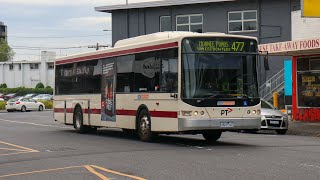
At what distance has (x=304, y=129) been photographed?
23.9m

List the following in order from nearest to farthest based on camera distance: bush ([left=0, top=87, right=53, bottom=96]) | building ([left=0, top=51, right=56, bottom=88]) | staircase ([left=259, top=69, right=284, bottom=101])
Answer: staircase ([left=259, top=69, right=284, bottom=101]) → bush ([left=0, top=87, right=53, bottom=96]) → building ([left=0, top=51, right=56, bottom=88])

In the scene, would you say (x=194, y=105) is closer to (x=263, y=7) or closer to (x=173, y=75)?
(x=173, y=75)

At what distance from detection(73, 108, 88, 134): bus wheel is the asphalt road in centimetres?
414

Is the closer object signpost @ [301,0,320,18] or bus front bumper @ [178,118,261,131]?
bus front bumper @ [178,118,261,131]

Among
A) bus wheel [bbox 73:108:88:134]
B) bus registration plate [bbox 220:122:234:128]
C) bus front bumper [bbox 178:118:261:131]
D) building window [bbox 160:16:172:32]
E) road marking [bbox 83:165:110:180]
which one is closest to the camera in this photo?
road marking [bbox 83:165:110:180]

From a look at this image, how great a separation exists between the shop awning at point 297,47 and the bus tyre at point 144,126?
9.80 metres

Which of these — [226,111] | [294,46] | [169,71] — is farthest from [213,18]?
[226,111]

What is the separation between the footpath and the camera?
894 inches

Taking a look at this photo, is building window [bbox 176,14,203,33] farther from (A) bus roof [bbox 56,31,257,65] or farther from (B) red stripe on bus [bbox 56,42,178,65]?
(A) bus roof [bbox 56,31,257,65]

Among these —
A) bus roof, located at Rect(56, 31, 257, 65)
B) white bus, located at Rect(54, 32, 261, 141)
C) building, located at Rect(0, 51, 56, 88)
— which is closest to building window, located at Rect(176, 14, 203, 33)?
bus roof, located at Rect(56, 31, 257, 65)

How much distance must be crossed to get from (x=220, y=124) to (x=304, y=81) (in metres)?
13.4

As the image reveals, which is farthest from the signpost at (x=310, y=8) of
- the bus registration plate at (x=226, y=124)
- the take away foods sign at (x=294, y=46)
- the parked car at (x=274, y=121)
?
the bus registration plate at (x=226, y=124)

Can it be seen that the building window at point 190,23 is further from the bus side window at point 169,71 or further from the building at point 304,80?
the bus side window at point 169,71

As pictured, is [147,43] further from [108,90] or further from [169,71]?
[108,90]
